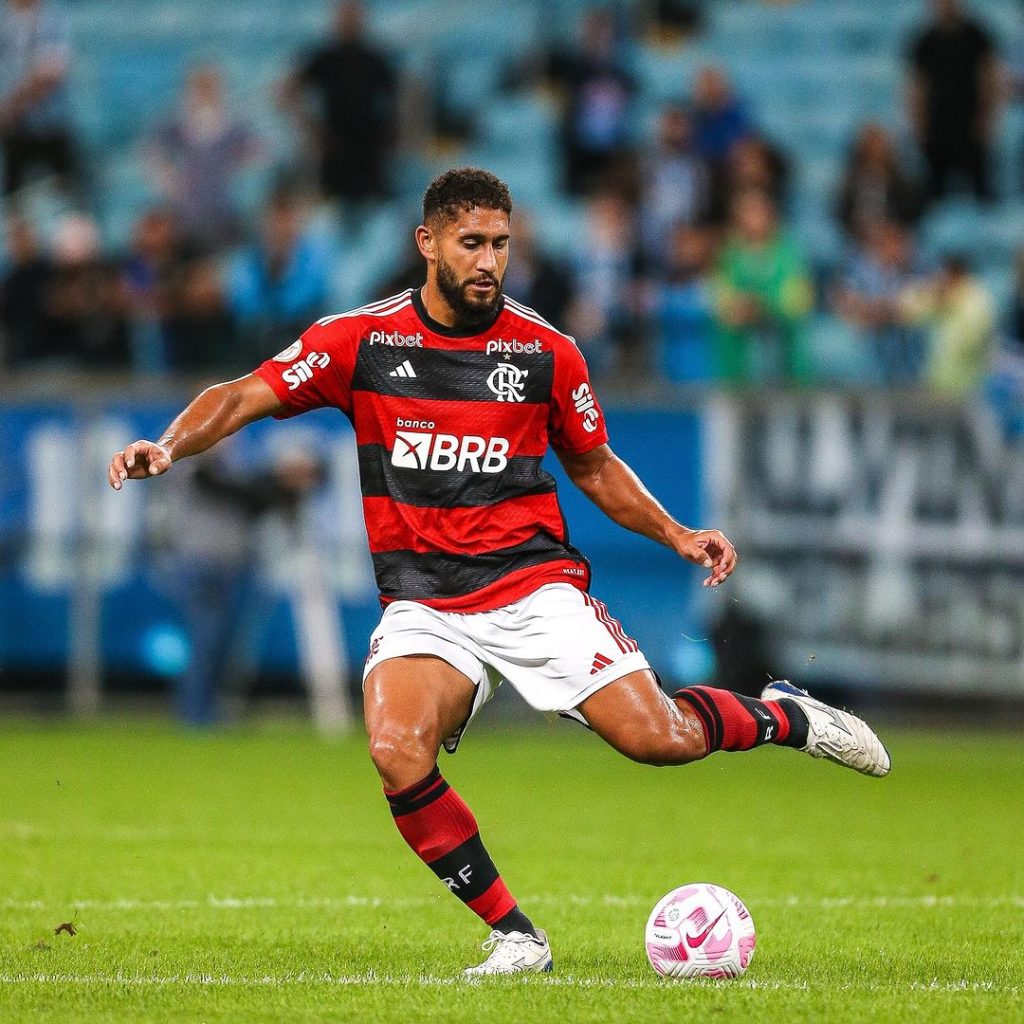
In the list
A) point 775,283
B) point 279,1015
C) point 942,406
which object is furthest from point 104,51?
point 279,1015

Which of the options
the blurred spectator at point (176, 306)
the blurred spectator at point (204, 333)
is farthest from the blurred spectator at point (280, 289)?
the blurred spectator at point (176, 306)

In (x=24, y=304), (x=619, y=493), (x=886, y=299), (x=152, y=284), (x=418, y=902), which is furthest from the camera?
(x=152, y=284)

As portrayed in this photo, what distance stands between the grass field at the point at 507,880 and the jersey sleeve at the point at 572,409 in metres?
1.69

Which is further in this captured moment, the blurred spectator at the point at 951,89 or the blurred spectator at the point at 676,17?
the blurred spectator at the point at 676,17

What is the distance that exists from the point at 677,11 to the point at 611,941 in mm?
15306

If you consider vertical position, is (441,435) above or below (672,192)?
below

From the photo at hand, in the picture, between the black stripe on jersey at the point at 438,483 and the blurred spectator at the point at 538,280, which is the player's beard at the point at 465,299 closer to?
the black stripe on jersey at the point at 438,483

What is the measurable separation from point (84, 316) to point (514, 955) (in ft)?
39.3

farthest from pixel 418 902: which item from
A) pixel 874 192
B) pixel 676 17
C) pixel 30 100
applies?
pixel 676 17

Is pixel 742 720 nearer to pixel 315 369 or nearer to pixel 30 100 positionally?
pixel 315 369

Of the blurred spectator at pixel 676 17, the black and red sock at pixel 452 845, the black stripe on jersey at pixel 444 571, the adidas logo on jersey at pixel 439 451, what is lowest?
the black and red sock at pixel 452 845

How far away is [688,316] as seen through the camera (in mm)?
16375

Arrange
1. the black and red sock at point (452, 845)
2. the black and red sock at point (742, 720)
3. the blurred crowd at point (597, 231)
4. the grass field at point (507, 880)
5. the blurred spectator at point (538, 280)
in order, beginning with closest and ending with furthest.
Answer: the grass field at point (507, 880)
the black and red sock at point (452, 845)
the black and red sock at point (742, 720)
the blurred spectator at point (538, 280)
the blurred crowd at point (597, 231)

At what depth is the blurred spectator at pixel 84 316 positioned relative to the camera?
1723 cm
